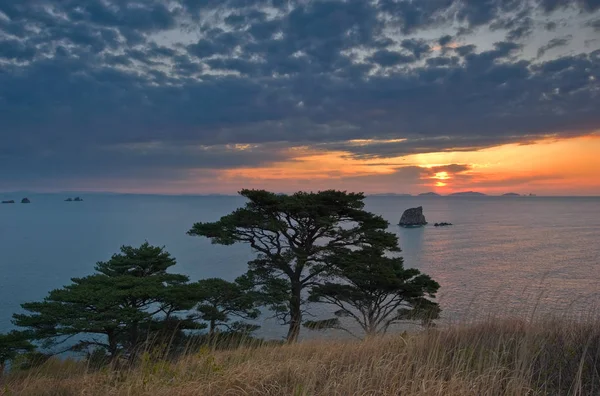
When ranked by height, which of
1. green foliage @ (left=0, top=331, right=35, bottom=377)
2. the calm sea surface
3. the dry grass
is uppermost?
the dry grass

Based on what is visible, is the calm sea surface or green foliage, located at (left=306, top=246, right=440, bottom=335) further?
the calm sea surface

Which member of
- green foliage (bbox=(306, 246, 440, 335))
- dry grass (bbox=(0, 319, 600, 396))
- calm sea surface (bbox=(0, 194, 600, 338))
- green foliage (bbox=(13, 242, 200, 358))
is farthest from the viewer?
calm sea surface (bbox=(0, 194, 600, 338))

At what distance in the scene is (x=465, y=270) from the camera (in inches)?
1994

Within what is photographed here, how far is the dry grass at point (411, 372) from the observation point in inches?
172

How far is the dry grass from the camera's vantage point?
172 inches

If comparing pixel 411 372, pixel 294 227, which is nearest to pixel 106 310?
pixel 294 227

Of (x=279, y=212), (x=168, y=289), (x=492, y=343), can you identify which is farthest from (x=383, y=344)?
(x=279, y=212)

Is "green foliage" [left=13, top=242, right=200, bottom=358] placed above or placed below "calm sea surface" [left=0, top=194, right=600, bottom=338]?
above

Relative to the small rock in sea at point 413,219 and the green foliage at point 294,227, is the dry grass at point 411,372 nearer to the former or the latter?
the green foliage at point 294,227

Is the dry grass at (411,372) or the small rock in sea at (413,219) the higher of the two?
the dry grass at (411,372)

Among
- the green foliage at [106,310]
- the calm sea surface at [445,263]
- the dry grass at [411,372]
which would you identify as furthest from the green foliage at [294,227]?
the dry grass at [411,372]

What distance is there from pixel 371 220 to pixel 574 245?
6793 cm

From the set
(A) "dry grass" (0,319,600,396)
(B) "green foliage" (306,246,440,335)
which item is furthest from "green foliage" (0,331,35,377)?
Result: (A) "dry grass" (0,319,600,396)

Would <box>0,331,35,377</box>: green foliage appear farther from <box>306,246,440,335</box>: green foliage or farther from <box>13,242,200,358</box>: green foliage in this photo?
<box>306,246,440,335</box>: green foliage
